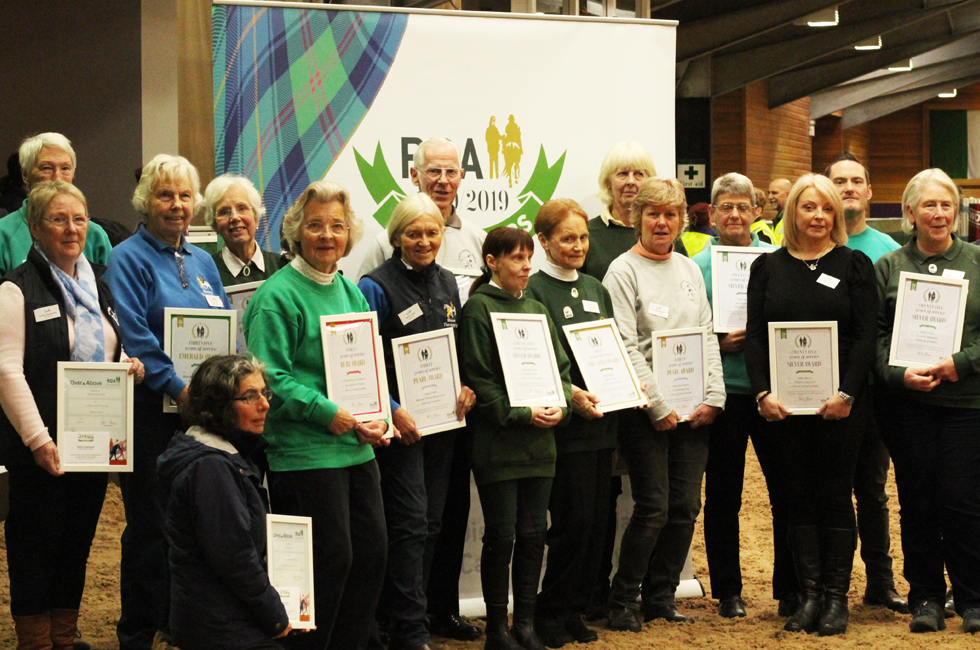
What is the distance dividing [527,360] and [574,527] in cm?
66

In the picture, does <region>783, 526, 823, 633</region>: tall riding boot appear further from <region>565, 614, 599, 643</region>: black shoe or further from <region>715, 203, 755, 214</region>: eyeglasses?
<region>715, 203, 755, 214</region>: eyeglasses

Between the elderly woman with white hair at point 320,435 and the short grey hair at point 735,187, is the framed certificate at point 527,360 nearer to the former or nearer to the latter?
the elderly woman with white hair at point 320,435

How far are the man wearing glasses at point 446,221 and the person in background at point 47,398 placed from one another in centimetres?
106

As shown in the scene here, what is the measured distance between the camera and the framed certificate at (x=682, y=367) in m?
4.29

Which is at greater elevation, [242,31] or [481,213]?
[242,31]

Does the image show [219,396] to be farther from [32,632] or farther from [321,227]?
[32,632]

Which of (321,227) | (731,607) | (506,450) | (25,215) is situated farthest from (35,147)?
(731,607)

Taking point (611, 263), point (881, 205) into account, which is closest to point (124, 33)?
Answer: point (611, 263)

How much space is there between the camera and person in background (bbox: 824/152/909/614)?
467cm

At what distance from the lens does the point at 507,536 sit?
3939mm

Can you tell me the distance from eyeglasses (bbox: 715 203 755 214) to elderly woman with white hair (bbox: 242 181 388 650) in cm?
200

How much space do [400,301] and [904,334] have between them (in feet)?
6.47

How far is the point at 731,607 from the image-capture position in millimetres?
4598

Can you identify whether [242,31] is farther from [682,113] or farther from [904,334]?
[682,113]
